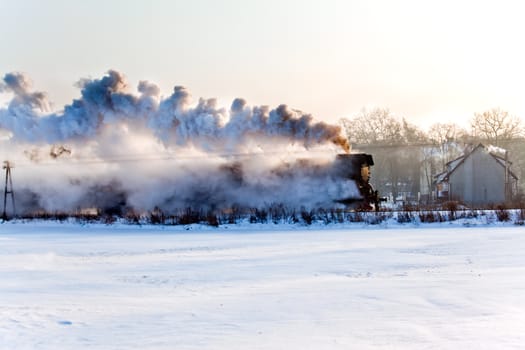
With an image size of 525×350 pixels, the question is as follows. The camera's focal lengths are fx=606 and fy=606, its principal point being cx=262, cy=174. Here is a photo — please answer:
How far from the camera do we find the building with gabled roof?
64.8 meters

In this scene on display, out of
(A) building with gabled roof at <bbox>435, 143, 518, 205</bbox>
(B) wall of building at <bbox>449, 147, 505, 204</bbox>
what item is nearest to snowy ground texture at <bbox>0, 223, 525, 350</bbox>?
(A) building with gabled roof at <bbox>435, 143, 518, 205</bbox>

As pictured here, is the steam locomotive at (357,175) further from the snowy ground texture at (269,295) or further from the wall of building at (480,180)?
the wall of building at (480,180)

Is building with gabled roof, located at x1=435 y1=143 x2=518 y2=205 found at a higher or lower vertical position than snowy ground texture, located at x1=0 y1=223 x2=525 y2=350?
higher

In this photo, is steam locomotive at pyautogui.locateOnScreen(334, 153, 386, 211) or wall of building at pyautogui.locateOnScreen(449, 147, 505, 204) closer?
steam locomotive at pyautogui.locateOnScreen(334, 153, 386, 211)

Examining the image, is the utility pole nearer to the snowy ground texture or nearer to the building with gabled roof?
the snowy ground texture

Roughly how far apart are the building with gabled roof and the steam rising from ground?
24.2 m

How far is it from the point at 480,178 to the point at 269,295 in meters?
57.3

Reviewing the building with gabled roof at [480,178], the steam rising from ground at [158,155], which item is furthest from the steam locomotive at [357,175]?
the building with gabled roof at [480,178]

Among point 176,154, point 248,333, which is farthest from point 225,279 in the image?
point 176,154

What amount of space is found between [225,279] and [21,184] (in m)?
41.7

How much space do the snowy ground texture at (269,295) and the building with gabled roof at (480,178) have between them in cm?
4073

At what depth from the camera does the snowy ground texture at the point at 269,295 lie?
9750 mm

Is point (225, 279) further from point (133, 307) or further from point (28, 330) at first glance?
point (28, 330)

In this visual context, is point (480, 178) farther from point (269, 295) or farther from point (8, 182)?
point (269, 295)
